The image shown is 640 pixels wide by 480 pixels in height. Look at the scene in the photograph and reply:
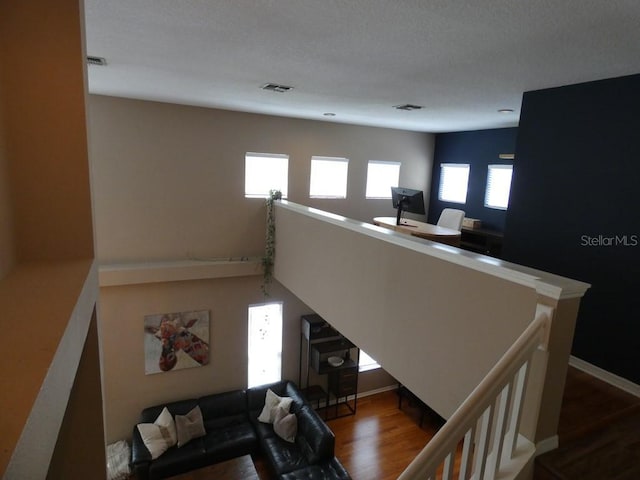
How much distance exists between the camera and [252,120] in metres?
6.10

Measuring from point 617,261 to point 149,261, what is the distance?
5711mm

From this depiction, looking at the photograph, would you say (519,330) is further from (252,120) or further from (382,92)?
(252,120)

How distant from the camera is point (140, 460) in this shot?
5.12 m

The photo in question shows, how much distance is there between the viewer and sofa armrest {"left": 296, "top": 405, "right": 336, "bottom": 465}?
5328 millimetres

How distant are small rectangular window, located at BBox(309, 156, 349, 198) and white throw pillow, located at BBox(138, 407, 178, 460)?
14.1 ft

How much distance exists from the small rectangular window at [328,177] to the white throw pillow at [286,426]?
12.2 ft

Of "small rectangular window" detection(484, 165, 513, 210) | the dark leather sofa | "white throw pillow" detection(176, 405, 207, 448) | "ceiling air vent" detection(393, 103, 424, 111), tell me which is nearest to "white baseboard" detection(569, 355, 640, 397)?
"ceiling air vent" detection(393, 103, 424, 111)

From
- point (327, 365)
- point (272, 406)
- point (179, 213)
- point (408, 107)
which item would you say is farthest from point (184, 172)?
point (327, 365)

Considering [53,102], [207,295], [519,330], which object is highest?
[53,102]

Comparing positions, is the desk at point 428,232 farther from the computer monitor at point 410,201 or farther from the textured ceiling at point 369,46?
the textured ceiling at point 369,46

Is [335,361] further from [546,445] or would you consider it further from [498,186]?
[546,445]

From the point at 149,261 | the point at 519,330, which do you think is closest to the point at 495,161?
the point at 519,330

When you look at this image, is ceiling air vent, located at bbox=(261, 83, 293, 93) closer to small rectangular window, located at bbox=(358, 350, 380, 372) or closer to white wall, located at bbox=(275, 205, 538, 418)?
white wall, located at bbox=(275, 205, 538, 418)

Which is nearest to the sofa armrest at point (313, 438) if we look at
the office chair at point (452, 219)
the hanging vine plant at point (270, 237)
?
the hanging vine plant at point (270, 237)
